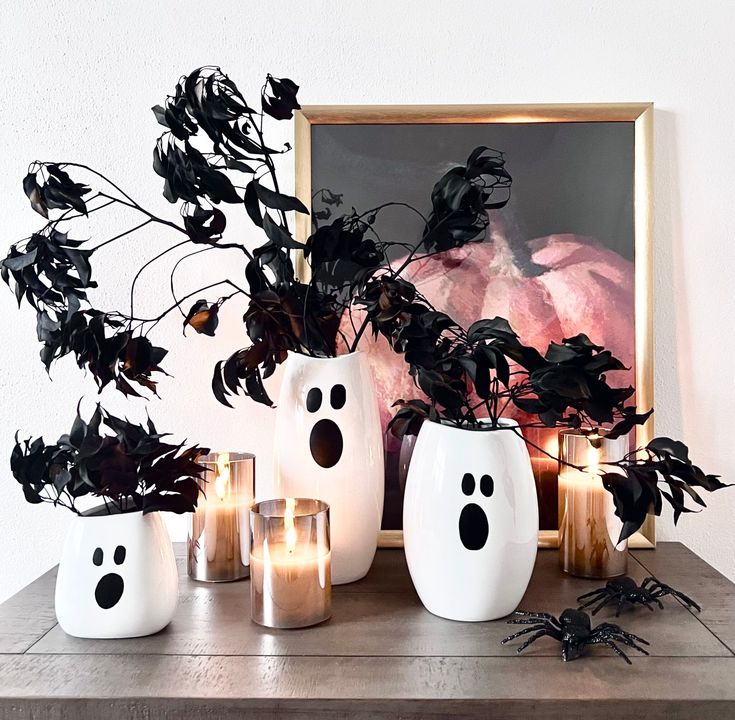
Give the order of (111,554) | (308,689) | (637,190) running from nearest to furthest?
(308,689) → (111,554) → (637,190)

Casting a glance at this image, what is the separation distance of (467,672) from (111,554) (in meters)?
0.38

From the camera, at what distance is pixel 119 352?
2.83ft

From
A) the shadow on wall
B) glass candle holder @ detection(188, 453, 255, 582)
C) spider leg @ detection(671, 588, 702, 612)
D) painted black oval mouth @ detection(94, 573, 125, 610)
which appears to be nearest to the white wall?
the shadow on wall

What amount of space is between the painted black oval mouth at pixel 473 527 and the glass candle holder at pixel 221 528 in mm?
292

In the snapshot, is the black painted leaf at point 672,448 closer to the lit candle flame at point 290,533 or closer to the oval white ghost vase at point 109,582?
the lit candle flame at point 290,533

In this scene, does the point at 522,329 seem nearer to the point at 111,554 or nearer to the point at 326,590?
the point at 326,590

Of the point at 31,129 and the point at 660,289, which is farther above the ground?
the point at 31,129

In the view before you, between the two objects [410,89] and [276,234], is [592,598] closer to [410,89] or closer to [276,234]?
[276,234]

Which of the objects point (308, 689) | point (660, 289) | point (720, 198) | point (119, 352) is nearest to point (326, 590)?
point (308, 689)

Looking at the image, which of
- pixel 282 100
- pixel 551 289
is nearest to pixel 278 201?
→ pixel 282 100

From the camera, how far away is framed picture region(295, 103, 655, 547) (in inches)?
43.1

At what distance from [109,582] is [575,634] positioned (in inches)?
18.7

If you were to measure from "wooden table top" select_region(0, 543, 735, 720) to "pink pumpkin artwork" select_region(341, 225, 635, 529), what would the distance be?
352 millimetres

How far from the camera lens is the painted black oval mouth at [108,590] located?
0.78 meters
